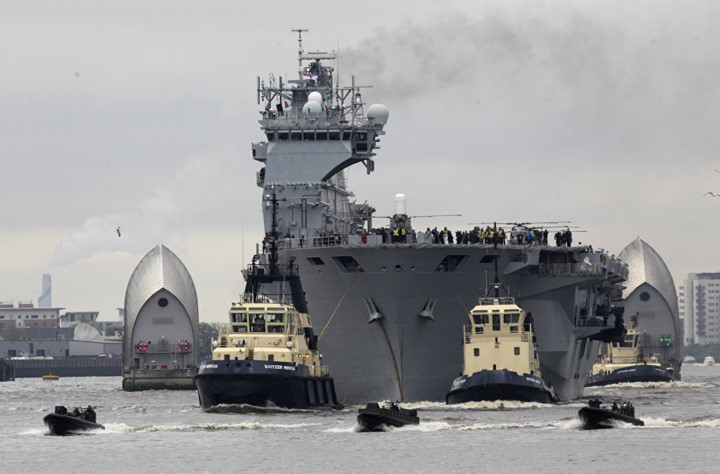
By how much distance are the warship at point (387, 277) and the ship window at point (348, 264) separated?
0.17ft

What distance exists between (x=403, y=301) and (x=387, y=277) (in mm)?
1511

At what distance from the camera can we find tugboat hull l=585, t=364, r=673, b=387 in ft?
401

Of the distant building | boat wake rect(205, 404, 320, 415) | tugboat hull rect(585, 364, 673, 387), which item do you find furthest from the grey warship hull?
the distant building

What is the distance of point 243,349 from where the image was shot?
71438 mm

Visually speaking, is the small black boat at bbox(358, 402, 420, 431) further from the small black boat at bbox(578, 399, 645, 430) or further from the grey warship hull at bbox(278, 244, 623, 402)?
the grey warship hull at bbox(278, 244, 623, 402)

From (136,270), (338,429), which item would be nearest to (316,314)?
(338,429)

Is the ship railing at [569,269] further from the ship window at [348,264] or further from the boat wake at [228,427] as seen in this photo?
the boat wake at [228,427]

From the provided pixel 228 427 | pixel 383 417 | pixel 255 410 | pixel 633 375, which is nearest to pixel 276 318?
pixel 255 410

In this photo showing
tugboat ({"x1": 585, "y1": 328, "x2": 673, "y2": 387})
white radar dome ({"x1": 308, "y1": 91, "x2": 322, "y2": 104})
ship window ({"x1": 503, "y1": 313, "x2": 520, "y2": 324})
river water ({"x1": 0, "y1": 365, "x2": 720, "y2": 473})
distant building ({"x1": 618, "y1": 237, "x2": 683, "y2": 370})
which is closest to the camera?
river water ({"x1": 0, "y1": 365, "x2": 720, "y2": 473})

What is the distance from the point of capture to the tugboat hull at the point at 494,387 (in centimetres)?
7081

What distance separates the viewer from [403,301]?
7669 centimetres

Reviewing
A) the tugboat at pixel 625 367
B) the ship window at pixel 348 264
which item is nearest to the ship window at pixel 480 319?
the ship window at pixel 348 264

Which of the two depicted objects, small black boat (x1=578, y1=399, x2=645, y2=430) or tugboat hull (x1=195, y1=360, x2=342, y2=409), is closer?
small black boat (x1=578, y1=399, x2=645, y2=430)

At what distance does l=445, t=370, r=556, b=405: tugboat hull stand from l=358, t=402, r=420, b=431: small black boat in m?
8.11
